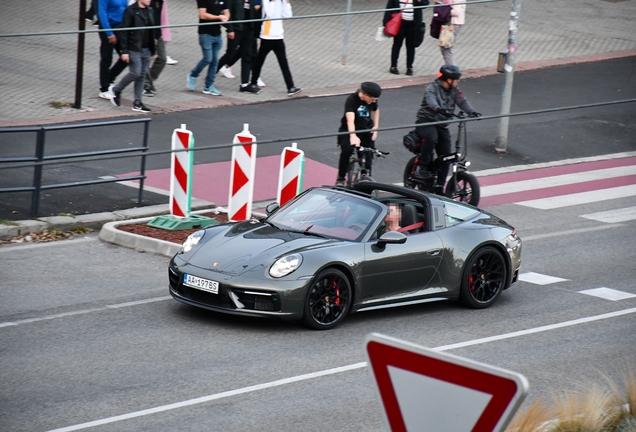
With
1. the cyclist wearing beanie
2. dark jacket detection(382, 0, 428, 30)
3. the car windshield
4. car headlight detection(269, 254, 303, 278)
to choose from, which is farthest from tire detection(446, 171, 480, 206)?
dark jacket detection(382, 0, 428, 30)

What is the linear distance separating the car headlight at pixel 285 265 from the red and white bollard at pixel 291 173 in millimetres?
3934

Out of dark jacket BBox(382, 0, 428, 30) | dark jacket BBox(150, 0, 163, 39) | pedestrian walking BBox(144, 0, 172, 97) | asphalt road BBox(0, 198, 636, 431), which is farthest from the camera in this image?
dark jacket BBox(382, 0, 428, 30)

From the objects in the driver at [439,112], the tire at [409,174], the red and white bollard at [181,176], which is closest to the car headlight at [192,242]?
the red and white bollard at [181,176]

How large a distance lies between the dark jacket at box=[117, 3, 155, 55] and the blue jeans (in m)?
1.56

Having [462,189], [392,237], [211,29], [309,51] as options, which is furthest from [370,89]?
[309,51]

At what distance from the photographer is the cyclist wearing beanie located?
15008mm

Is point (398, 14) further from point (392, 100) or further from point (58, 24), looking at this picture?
point (58, 24)

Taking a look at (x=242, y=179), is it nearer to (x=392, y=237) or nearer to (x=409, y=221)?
(x=409, y=221)

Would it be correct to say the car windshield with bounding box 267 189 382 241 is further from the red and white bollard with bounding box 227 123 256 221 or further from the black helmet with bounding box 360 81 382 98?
the black helmet with bounding box 360 81 382 98

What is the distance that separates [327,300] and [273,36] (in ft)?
36.5

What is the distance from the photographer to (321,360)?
30.1 feet

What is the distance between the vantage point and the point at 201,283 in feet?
31.9

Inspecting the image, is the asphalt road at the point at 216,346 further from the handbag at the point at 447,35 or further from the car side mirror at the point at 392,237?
the handbag at the point at 447,35

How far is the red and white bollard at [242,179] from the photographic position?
13.4m
